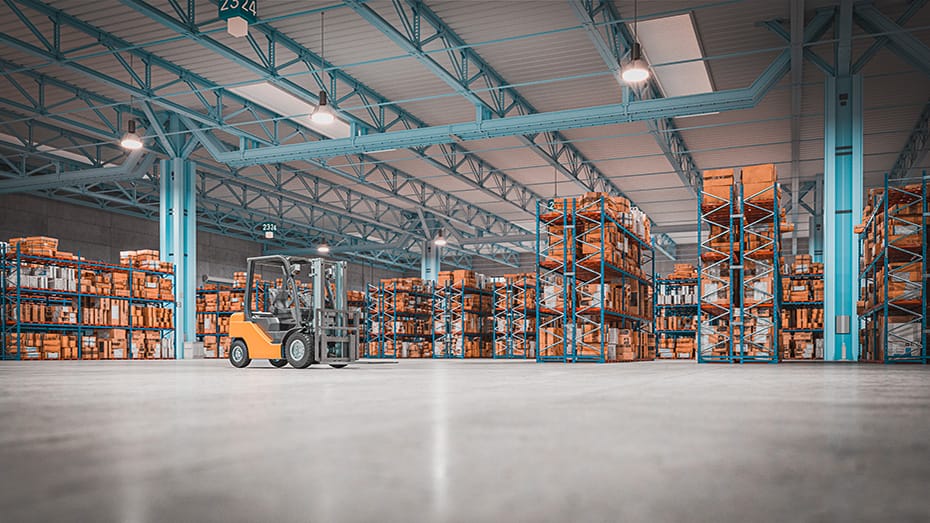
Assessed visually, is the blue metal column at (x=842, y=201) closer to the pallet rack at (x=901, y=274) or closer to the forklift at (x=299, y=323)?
the pallet rack at (x=901, y=274)

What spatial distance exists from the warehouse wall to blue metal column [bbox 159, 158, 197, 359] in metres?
9.37

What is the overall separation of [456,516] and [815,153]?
24.3 m

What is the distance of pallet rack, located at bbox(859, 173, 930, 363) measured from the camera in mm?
12844

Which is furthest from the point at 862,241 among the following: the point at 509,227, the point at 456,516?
the point at 509,227

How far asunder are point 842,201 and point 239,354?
11.6m

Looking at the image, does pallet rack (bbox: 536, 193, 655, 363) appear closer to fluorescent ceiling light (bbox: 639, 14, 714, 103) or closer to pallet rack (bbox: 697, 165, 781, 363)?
pallet rack (bbox: 697, 165, 781, 363)

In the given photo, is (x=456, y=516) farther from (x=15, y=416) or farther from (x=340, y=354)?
(x=340, y=354)

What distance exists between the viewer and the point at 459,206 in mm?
32750

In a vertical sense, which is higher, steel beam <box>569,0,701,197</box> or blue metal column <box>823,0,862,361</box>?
steel beam <box>569,0,701,197</box>

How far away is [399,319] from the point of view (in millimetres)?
29219

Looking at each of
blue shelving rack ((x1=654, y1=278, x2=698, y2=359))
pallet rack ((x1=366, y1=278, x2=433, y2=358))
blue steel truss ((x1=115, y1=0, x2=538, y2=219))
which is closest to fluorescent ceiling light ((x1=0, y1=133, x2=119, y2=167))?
blue steel truss ((x1=115, y1=0, x2=538, y2=219))

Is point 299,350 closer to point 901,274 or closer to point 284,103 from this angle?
point 284,103

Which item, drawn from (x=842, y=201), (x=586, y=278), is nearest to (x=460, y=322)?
(x=586, y=278)

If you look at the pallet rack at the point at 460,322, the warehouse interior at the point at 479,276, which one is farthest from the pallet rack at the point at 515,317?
the pallet rack at the point at 460,322
